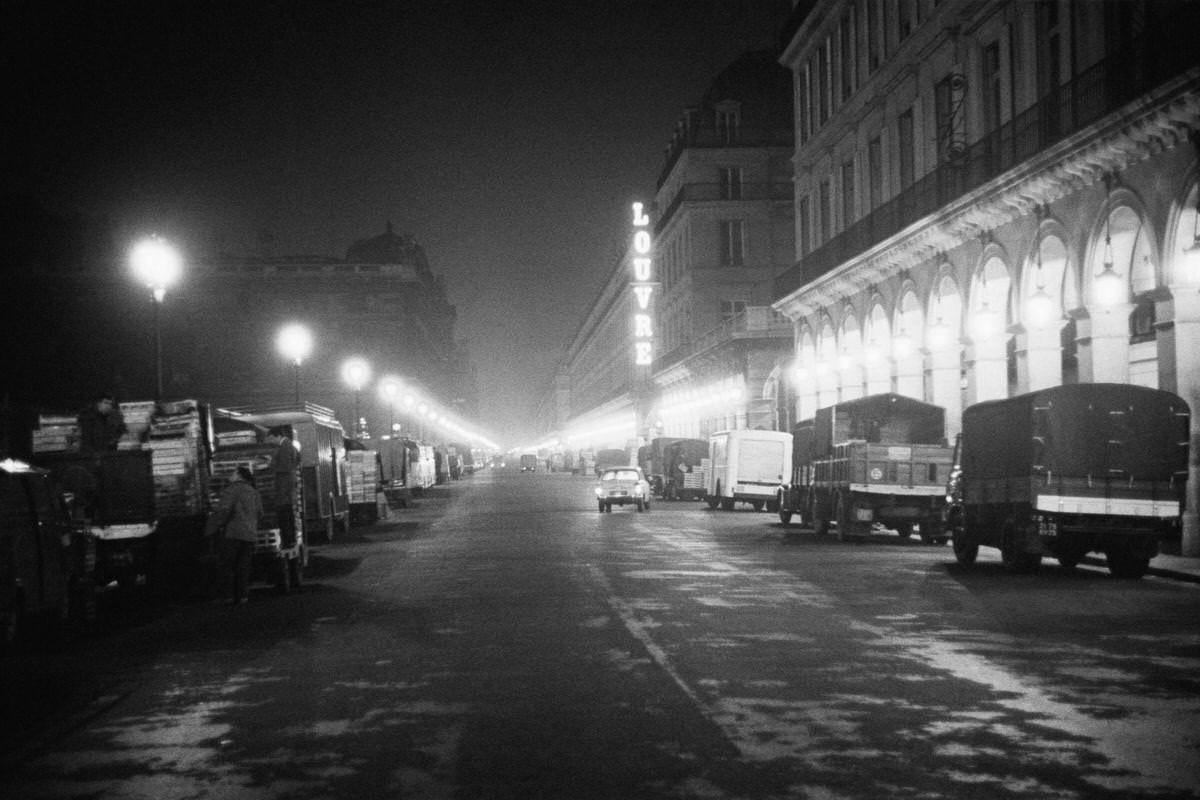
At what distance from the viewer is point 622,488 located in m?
52.1

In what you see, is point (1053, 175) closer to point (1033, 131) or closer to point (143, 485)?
point (1033, 131)

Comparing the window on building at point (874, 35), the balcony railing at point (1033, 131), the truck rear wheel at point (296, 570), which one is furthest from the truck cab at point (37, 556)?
the window on building at point (874, 35)

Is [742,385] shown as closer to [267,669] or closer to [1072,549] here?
[1072,549]

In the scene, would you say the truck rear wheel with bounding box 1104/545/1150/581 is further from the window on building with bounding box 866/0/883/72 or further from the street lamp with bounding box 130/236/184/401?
the window on building with bounding box 866/0/883/72

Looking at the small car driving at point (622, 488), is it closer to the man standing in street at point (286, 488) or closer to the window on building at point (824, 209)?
the window on building at point (824, 209)

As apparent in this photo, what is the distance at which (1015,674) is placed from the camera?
1254 centimetres

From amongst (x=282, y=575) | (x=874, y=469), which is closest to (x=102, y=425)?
(x=282, y=575)

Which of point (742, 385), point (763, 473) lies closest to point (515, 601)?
point (763, 473)

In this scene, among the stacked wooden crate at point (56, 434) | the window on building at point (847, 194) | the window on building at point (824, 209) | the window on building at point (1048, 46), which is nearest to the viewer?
the stacked wooden crate at point (56, 434)

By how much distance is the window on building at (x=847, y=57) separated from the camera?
51250 mm

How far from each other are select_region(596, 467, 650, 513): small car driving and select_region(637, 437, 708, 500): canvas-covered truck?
9947 millimetres

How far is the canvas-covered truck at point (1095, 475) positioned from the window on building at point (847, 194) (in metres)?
28.0

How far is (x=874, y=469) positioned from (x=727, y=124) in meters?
60.2

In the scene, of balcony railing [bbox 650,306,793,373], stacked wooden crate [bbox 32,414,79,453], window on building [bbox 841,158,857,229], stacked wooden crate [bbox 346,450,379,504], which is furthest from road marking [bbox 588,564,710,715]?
balcony railing [bbox 650,306,793,373]
